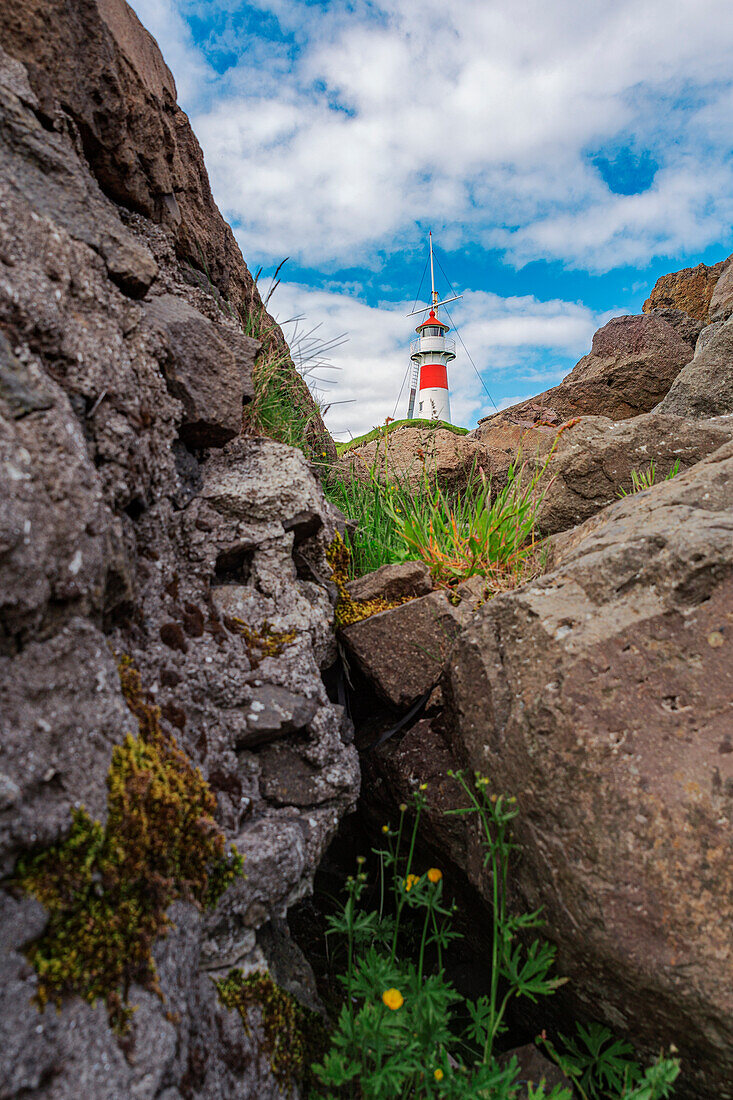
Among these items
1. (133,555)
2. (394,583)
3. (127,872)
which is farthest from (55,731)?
(394,583)

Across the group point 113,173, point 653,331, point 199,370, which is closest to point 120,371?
point 199,370

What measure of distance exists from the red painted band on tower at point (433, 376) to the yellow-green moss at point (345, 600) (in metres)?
36.1

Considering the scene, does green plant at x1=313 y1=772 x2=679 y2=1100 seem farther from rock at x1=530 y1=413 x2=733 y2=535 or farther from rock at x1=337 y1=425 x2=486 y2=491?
rock at x1=337 y1=425 x2=486 y2=491

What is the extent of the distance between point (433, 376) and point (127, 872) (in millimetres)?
39253

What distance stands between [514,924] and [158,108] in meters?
3.56

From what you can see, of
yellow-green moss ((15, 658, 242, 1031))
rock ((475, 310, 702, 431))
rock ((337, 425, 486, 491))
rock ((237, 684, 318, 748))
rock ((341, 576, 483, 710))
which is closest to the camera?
yellow-green moss ((15, 658, 242, 1031))

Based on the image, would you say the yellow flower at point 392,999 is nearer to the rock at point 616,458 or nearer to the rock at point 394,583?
the rock at point 394,583

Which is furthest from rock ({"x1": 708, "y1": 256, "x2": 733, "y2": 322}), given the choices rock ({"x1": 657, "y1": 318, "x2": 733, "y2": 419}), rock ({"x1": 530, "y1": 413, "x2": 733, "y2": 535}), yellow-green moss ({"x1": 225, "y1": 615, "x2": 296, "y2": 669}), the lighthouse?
the lighthouse

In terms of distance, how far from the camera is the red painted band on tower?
38500mm

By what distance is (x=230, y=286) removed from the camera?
396cm

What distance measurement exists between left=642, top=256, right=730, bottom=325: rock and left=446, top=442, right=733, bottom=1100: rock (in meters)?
12.1

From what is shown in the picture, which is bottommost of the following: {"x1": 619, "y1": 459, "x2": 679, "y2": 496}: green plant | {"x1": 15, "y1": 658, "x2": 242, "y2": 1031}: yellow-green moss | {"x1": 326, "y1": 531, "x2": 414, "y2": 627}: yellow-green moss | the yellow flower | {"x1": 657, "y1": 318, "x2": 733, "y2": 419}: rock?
the yellow flower

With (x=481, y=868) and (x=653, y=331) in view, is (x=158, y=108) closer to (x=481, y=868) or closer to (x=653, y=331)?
(x=481, y=868)

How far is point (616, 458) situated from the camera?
543 cm
